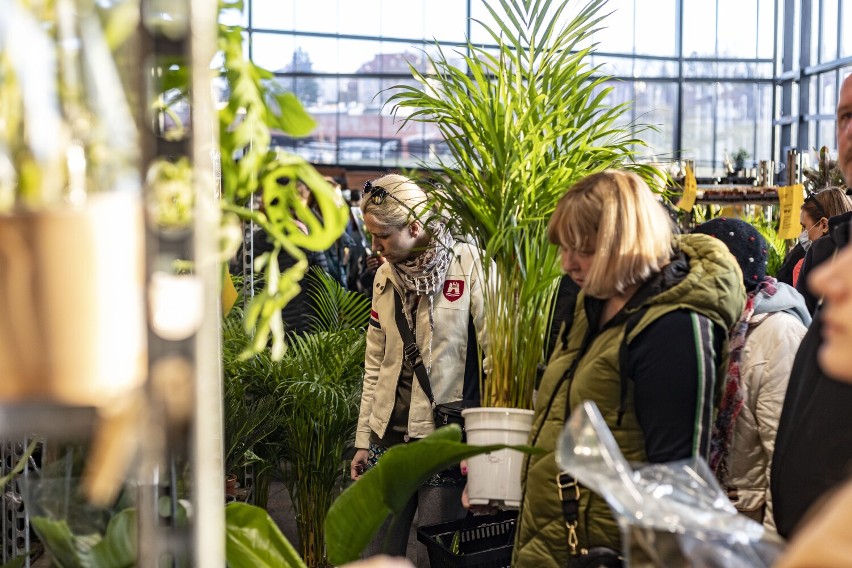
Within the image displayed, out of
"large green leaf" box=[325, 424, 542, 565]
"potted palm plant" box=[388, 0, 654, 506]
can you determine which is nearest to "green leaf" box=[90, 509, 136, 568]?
"large green leaf" box=[325, 424, 542, 565]

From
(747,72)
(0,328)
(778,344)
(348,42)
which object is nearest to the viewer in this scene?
(0,328)

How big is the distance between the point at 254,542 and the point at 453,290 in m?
1.58

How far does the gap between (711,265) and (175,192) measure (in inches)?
54.6

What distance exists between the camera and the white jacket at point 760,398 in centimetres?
250

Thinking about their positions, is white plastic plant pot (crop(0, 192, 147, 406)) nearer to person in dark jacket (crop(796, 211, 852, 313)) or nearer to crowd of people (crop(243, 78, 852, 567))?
crowd of people (crop(243, 78, 852, 567))

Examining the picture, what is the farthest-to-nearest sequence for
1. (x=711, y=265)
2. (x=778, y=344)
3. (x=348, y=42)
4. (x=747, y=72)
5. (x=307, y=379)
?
1. (x=747, y=72)
2. (x=348, y=42)
3. (x=307, y=379)
4. (x=778, y=344)
5. (x=711, y=265)

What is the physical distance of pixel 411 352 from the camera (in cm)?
302

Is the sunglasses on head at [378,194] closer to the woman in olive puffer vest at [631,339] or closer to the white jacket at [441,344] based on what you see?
the white jacket at [441,344]

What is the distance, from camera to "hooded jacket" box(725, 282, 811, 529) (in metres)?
2.50

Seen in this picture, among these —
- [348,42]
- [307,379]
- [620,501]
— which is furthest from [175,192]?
[348,42]

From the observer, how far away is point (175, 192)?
2.66 ft

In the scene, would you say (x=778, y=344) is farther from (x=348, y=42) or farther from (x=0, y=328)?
Answer: (x=348, y=42)

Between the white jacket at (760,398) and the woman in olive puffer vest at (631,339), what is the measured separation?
615 millimetres

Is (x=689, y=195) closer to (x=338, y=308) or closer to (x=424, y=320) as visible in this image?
(x=338, y=308)
